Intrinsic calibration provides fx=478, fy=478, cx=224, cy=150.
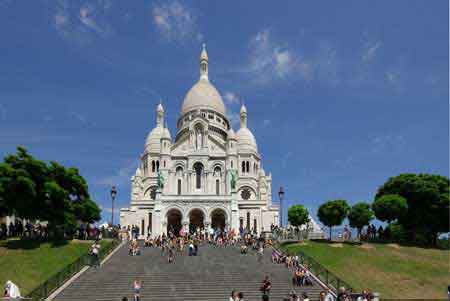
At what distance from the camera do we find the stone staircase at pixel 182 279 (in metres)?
26.7

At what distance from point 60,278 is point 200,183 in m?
44.2

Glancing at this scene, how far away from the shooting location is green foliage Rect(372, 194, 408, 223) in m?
46.2

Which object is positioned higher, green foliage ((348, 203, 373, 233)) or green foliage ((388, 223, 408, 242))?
green foliage ((348, 203, 373, 233))

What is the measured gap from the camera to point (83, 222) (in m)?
49.0

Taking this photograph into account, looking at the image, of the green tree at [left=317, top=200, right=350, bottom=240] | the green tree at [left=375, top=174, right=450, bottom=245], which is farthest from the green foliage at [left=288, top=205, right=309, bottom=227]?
the green tree at [left=375, top=174, right=450, bottom=245]

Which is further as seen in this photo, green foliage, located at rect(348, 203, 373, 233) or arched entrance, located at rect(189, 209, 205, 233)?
arched entrance, located at rect(189, 209, 205, 233)

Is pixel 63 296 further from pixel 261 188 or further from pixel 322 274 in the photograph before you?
pixel 261 188

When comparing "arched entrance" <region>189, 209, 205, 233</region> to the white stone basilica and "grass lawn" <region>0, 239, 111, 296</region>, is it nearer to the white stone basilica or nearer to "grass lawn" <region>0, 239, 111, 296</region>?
the white stone basilica

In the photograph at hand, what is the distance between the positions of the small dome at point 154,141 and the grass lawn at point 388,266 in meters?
44.4

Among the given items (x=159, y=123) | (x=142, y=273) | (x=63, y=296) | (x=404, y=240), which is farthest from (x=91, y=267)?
(x=159, y=123)

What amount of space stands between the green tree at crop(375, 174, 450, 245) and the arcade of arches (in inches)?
913

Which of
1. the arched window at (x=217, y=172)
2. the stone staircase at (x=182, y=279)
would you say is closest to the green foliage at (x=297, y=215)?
the stone staircase at (x=182, y=279)

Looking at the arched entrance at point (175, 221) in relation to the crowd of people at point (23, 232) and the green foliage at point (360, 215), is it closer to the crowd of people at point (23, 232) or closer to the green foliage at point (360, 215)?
the crowd of people at point (23, 232)

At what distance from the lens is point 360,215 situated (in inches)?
1811
